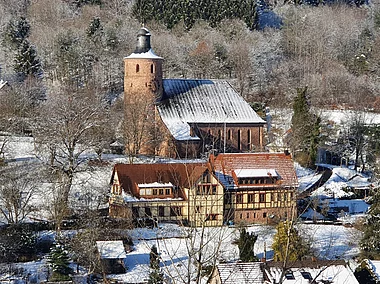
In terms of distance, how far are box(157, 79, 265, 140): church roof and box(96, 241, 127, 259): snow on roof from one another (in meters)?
14.7

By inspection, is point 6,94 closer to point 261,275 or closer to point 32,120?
point 32,120

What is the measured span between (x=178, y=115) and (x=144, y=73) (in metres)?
3.43

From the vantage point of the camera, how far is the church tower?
39.9 meters

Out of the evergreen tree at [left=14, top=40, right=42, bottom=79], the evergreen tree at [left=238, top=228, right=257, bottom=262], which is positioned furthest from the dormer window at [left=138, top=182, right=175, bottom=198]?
the evergreen tree at [left=14, top=40, right=42, bottom=79]

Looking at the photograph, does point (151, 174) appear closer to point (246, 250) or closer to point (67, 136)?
point (67, 136)

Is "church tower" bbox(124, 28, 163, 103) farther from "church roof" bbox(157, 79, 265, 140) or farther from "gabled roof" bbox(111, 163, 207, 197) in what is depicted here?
"gabled roof" bbox(111, 163, 207, 197)

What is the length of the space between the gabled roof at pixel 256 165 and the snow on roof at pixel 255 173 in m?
0.05

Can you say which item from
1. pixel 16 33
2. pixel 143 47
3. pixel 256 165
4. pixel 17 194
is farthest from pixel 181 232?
pixel 16 33

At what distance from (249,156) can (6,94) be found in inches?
776

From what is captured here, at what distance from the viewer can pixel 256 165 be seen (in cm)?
3081

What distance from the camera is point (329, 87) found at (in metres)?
57.2

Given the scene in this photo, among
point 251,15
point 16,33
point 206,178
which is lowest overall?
point 206,178

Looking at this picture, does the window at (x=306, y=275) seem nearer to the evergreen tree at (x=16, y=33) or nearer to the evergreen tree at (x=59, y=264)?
the evergreen tree at (x=59, y=264)

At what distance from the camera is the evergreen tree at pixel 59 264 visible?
22.1 m
